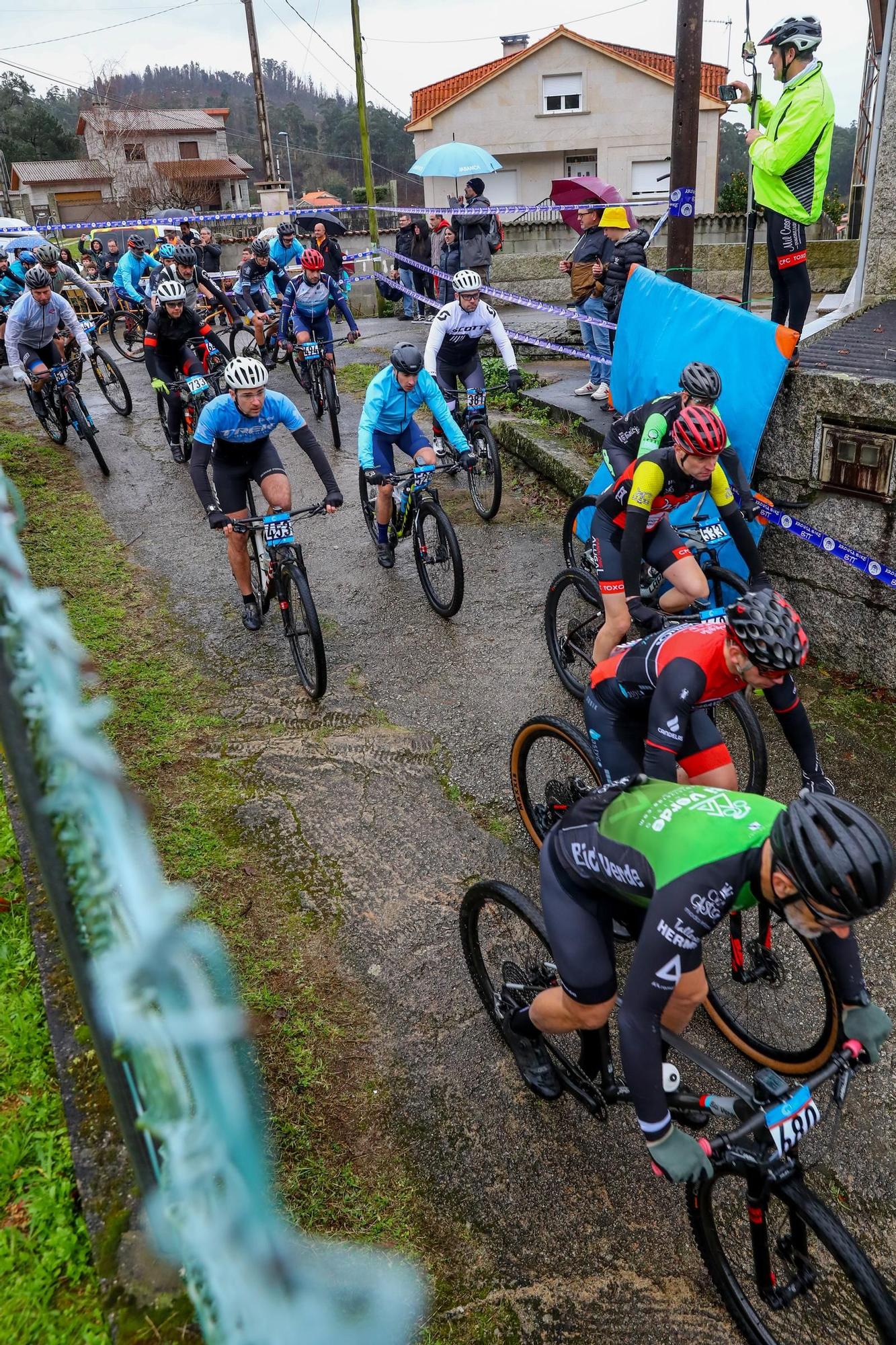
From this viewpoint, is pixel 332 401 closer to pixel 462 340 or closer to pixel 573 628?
pixel 462 340

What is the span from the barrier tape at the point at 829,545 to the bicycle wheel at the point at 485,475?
3016 mm

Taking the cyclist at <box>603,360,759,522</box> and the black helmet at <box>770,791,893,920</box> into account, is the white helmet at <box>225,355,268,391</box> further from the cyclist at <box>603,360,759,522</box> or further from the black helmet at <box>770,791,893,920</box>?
the black helmet at <box>770,791,893,920</box>

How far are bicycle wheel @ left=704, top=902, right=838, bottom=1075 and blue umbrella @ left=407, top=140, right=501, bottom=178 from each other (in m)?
16.9

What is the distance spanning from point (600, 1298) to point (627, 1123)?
2.12 ft

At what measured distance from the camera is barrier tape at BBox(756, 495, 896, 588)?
553cm

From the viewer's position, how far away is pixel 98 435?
1264 cm

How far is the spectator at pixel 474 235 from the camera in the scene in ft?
46.9

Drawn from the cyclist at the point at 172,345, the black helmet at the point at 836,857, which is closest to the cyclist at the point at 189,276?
the cyclist at the point at 172,345

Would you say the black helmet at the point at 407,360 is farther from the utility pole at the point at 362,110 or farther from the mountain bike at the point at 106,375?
the utility pole at the point at 362,110

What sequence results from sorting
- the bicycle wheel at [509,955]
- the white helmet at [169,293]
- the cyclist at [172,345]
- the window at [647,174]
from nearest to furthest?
the bicycle wheel at [509,955] → the white helmet at [169,293] → the cyclist at [172,345] → the window at [647,174]

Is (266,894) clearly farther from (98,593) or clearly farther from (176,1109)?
(98,593)

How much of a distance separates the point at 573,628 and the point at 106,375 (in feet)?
35.8

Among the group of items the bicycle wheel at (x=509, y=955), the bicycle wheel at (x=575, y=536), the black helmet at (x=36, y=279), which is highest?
the black helmet at (x=36, y=279)

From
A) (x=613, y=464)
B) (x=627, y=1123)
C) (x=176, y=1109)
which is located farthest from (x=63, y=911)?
(x=613, y=464)
